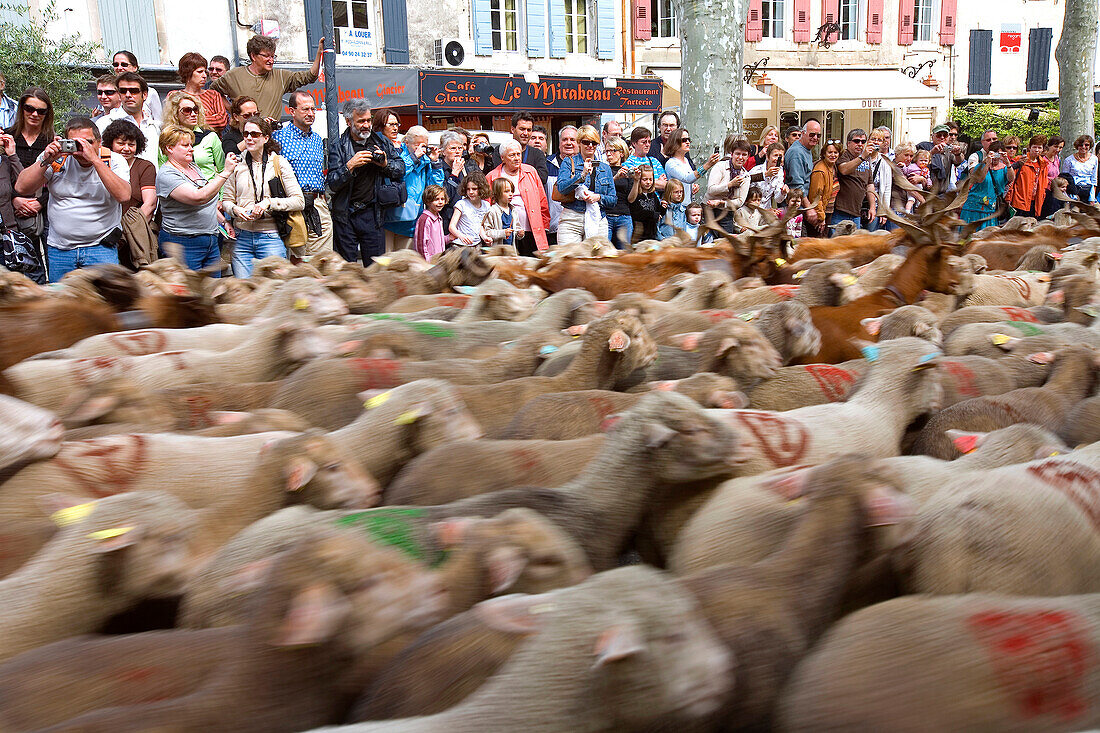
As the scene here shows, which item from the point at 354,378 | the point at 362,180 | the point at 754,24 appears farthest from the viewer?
the point at 754,24

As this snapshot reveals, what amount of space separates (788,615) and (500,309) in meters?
3.27

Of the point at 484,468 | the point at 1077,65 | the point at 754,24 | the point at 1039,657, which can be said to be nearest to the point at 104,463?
the point at 484,468

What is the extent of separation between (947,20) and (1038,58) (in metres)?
4.98

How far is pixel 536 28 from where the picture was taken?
24766mm

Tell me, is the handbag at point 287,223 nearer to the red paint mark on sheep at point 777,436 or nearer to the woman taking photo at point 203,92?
the woman taking photo at point 203,92

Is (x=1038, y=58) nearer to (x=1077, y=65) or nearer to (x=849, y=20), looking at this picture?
(x=849, y=20)

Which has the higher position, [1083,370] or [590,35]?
[590,35]

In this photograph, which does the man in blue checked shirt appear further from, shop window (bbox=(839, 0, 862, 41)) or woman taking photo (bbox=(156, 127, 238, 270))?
shop window (bbox=(839, 0, 862, 41))

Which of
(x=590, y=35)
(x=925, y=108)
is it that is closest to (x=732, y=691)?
(x=590, y=35)

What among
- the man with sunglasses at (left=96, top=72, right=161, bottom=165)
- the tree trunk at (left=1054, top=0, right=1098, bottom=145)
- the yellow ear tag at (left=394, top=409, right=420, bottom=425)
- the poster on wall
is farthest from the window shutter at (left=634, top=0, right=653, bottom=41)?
the yellow ear tag at (left=394, top=409, right=420, bottom=425)

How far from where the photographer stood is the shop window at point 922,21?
31672 millimetres

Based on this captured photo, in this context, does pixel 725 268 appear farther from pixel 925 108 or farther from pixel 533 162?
pixel 925 108

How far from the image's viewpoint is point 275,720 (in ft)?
5.70

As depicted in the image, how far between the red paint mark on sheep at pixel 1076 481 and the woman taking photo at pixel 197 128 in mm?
6211
